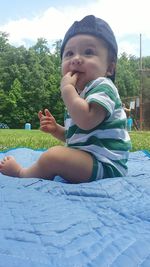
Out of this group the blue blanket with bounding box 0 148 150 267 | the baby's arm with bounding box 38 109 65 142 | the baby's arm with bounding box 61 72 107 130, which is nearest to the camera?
the blue blanket with bounding box 0 148 150 267

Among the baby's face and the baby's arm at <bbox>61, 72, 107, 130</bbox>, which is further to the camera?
the baby's face

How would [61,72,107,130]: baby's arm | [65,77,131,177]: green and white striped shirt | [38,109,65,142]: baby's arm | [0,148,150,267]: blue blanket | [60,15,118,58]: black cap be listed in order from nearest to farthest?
[0,148,150,267]: blue blanket < [61,72,107,130]: baby's arm < [65,77,131,177]: green and white striped shirt < [60,15,118,58]: black cap < [38,109,65,142]: baby's arm

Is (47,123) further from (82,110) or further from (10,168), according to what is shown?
(82,110)

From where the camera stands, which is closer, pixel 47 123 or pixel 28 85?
pixel 47 123

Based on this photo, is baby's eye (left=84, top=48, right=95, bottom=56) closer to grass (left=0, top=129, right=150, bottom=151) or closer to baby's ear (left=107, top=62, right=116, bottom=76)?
baby's ear (left=107, top=62, right=116, bottom=76)

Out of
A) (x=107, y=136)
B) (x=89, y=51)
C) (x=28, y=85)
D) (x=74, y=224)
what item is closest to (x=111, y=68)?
(x=89, y=51)

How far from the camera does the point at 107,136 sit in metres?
1.46

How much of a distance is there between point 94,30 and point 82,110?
39 cm

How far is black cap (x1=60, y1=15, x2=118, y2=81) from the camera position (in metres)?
1.56

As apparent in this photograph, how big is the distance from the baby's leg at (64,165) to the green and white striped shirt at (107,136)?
5 cm

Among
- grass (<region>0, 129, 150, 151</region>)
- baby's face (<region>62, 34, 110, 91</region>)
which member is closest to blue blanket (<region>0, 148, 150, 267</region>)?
baby's face (<region>62, 34, 110, 91</region>)

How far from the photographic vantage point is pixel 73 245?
713mm

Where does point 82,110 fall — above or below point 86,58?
below

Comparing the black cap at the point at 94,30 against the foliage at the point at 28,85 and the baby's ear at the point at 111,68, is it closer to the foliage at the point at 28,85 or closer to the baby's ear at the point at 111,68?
the baby's ear at the point at 111,68
